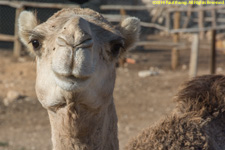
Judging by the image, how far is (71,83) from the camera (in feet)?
7.93

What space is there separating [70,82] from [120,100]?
8517 millimetres

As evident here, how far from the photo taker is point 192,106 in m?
3.93

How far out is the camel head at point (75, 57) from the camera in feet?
7.82

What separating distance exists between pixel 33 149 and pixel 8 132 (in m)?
1.24

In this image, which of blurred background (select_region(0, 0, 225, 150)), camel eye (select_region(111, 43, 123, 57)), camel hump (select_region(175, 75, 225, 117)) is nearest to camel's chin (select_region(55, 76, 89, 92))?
camel eye (select_region(111, 43, 123, 57))

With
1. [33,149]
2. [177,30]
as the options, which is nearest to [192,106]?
[33,149]

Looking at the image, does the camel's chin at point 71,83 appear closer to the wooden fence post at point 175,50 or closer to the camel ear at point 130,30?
the camel ear at point 130,30

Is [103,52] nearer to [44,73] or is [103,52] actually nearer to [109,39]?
[109,39]

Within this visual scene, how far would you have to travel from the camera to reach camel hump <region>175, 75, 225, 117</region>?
12.7 feet

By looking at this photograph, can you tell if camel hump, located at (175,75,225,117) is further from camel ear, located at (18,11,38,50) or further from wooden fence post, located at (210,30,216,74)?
wooden fence post, located at (210,30,216,74)

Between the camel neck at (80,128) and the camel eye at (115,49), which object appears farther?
the camel eye at (115,49)

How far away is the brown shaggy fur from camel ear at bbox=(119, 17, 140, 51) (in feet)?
2.46

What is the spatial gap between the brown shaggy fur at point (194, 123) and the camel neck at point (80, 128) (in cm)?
54

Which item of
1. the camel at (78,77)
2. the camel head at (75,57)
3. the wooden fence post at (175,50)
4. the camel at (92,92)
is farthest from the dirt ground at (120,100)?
the camel head at (75,57)
